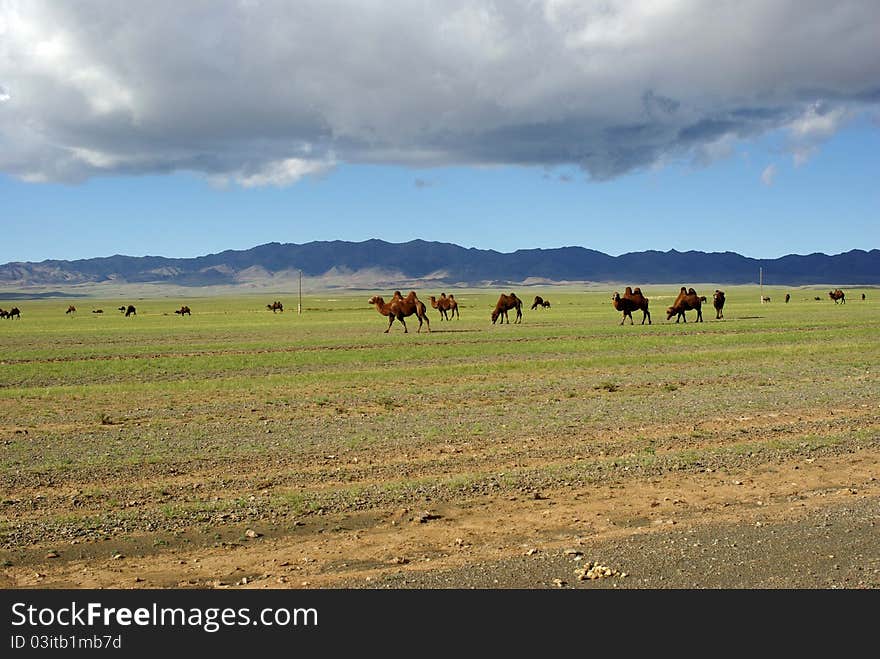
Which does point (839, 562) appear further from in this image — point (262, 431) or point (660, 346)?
point (660, 346)

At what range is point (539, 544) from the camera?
29.4 ft

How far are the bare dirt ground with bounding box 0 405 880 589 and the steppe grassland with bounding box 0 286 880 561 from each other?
299 millimetres

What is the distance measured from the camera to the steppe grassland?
11.0 meters

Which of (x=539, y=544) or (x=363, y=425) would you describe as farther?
(x=363, y=425)

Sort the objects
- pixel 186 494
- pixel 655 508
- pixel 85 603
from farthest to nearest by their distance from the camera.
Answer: pixel 186 494, pixel 655 508, pixel 85 603

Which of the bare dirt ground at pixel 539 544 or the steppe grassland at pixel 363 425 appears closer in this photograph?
the bare dirt ground at pixel 539 544

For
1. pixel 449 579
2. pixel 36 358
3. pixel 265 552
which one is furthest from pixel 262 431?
pixel 36 358

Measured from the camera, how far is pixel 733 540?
8836 millimetres

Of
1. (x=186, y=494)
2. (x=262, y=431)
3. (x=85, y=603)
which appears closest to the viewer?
(x=85, y=603)

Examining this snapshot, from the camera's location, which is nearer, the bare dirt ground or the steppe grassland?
the bare dirt ground

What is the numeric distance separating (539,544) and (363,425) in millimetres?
7977

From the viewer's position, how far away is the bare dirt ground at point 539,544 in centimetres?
783

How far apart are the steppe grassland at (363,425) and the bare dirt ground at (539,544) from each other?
0.30 m

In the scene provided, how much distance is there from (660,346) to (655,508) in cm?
2652
